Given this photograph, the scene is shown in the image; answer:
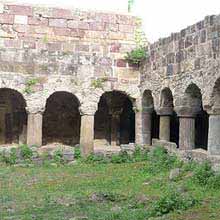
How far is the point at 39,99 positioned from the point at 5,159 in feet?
7.63

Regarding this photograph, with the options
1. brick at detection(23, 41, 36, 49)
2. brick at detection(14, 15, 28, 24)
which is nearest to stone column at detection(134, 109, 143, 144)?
brick at detection(23, 41, 36, 49)

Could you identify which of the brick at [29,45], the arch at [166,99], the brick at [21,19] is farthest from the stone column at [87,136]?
the brick at [21,19]

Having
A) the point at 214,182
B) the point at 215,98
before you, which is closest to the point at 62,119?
the point at 215,98

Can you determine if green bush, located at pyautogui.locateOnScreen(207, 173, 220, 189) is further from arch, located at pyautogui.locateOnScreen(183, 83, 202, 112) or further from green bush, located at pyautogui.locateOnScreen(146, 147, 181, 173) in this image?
arch, located at pyautogui.locateOnScreen(183, 83, 202, 112)

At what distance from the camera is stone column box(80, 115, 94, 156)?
16703mm

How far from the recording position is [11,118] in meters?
19.7

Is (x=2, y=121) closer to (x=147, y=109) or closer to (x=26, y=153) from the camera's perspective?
(x=26, y=153)

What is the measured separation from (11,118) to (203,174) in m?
10.3

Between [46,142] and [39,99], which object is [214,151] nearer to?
[39,99]

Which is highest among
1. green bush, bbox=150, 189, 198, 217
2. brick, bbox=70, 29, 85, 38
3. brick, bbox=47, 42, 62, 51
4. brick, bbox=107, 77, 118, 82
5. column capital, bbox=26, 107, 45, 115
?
brick, bbox=70, 29, 85, 38

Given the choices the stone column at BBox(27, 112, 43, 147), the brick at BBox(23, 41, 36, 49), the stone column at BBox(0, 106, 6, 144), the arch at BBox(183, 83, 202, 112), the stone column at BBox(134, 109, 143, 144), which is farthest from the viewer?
the stone column at BBox(0, 106, 6, 144)

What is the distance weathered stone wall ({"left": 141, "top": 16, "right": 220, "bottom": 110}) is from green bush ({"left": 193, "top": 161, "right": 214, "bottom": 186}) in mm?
1936

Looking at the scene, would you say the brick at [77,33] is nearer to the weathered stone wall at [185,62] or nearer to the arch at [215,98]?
the weathered stone wall at [185,62]

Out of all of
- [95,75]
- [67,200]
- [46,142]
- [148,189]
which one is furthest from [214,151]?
[46,142]
